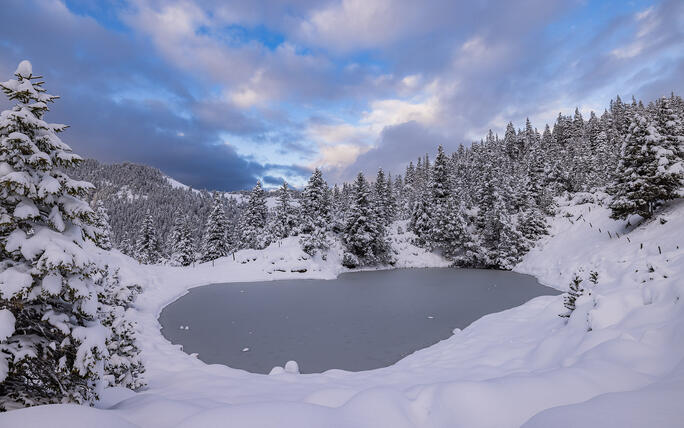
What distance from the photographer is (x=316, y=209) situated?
46812 millimetres

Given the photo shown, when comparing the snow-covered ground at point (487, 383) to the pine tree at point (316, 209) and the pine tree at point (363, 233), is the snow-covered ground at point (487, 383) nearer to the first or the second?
the pine tree at point (316, 209)

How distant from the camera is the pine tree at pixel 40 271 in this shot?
5184 millimetres

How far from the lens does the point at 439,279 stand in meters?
33.1

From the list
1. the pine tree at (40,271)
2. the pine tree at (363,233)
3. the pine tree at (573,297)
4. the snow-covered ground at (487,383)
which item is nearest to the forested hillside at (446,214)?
the pine tree at (363,233)

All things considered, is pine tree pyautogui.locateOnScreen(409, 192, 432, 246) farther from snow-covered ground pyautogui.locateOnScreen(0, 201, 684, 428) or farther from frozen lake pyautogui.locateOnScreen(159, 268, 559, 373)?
snow-covered ground pyautogui.locateOnScreen(0, 201, 684, 428)

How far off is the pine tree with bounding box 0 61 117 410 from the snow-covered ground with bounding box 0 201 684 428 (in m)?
1.05

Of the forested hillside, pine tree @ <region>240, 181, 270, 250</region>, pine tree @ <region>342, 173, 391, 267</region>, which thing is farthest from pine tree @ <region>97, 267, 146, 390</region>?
pine tree @ <region>240, 181, 270, 250</region>

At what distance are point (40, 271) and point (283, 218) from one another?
1846 inches

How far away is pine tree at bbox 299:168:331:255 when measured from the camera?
43.8 m

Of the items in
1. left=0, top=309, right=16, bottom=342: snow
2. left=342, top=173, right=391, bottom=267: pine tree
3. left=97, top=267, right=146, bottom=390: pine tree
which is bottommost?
left=97, top=267, right=146, bottom=390: pine tree

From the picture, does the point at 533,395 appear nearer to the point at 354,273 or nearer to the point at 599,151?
the point at 354,273

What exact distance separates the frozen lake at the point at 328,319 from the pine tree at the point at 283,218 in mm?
19947

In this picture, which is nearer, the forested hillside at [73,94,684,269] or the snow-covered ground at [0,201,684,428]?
the snow-covered ground at [0,201,684,428]

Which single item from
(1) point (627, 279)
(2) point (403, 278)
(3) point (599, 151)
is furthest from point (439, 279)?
(3) point (599, 151)
